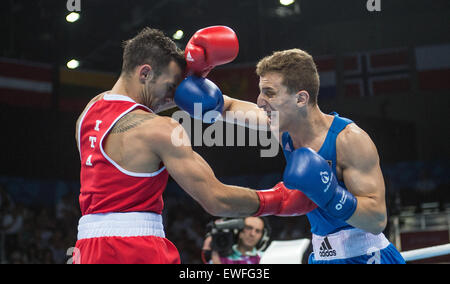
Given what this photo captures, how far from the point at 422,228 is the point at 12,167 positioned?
23.9 feet

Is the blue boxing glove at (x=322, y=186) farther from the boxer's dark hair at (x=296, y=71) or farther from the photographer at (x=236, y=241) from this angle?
the photographer at (x=236, y=241)

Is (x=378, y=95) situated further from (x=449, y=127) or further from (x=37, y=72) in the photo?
(x=37, y=72)

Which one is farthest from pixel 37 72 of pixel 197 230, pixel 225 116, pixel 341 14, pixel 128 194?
pixel 128 194

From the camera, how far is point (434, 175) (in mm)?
9039

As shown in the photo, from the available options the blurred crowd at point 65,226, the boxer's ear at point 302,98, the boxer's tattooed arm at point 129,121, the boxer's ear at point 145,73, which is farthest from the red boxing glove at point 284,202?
the blurred crowd at point 65,226

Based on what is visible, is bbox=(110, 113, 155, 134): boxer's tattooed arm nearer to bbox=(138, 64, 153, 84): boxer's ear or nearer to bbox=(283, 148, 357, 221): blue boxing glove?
bbox=(138, 64, 153, 84): boxer's ear

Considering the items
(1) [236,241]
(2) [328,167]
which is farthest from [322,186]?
(1) [236,241]

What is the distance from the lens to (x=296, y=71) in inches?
105

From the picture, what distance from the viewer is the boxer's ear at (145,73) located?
2.44 metres

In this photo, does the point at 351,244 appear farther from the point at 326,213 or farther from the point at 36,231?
the point at 36,231

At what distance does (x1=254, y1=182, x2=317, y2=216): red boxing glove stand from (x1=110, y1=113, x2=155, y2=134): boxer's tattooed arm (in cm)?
69

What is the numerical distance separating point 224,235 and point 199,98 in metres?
2.77

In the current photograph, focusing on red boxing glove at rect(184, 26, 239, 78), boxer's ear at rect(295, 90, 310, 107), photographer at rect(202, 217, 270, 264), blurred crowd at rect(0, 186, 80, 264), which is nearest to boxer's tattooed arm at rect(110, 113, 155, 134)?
red boxing glove at rect(184, 26, 239, 78)

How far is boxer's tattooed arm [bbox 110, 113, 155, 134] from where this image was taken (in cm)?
225
